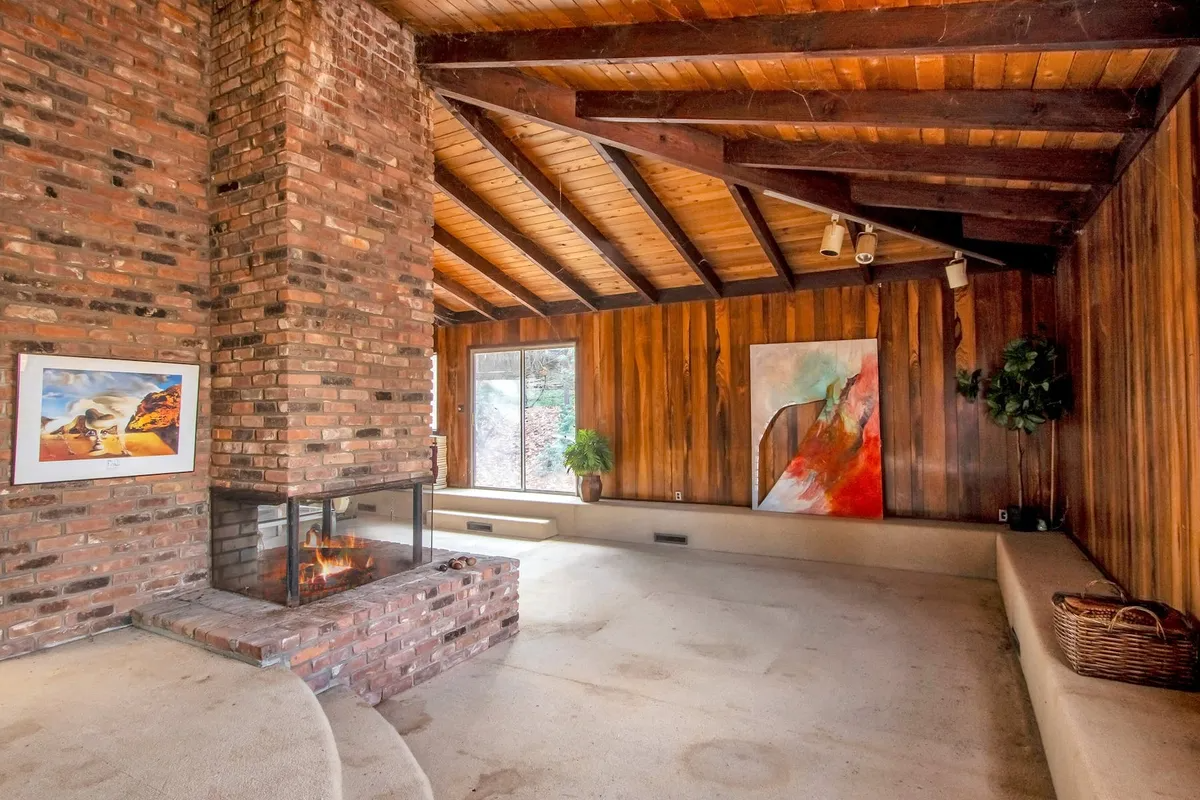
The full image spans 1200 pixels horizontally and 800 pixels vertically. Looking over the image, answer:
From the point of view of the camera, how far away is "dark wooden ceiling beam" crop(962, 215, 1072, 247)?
15.0 ft

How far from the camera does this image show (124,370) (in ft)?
10.1

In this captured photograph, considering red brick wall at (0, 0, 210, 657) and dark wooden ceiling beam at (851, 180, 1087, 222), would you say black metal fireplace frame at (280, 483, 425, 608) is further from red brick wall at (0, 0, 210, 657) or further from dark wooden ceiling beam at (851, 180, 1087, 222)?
dark wooden ceiling beam at (851, 180, 1087, 222)

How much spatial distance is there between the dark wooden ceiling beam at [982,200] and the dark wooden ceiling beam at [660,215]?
5.43 ft

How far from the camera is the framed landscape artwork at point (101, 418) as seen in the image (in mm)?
2789

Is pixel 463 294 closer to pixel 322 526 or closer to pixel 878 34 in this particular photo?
pixel 322 526

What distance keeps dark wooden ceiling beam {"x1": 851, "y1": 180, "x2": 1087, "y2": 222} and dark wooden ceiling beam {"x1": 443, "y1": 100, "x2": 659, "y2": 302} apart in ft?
7.93

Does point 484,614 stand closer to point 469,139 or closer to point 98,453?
point 98,453

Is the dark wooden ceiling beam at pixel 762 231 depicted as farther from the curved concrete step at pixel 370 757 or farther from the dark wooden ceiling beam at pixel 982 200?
the curved concrete step at pixel 370 757

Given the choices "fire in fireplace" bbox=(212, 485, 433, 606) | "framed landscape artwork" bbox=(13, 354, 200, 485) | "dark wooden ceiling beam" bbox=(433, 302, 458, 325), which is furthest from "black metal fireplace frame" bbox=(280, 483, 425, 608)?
"dark wooden ceiling beam" bbox=(433, 302, 458, 325)

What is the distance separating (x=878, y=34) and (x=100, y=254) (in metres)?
3.72

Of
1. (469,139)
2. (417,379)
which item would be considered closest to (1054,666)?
(417,379)

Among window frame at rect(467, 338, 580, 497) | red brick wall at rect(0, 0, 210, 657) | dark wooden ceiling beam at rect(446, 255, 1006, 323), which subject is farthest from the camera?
window frame at rect(467, 338, 580, 497)

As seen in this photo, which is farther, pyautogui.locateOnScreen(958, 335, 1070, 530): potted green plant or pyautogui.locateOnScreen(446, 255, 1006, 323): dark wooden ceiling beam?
pyautogui.locateOnScreen(446, 255, 1006, 323): dark wooden ceiling beam

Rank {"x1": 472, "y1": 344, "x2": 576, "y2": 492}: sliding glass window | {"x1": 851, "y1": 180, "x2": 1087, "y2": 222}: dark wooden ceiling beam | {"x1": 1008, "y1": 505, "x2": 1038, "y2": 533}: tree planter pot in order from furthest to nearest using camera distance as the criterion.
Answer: {"x1": 472, "y1": 344, "x2": 576, "y2": 492}: sliding glass window → {"x1": 1008, "y1": 505, "x2": 1038, "y2": 533}: tree planter pot → {"x1": 851, "y1": 180, "x2": 1087, "y2": 222}: dark wooden ceiling beam
